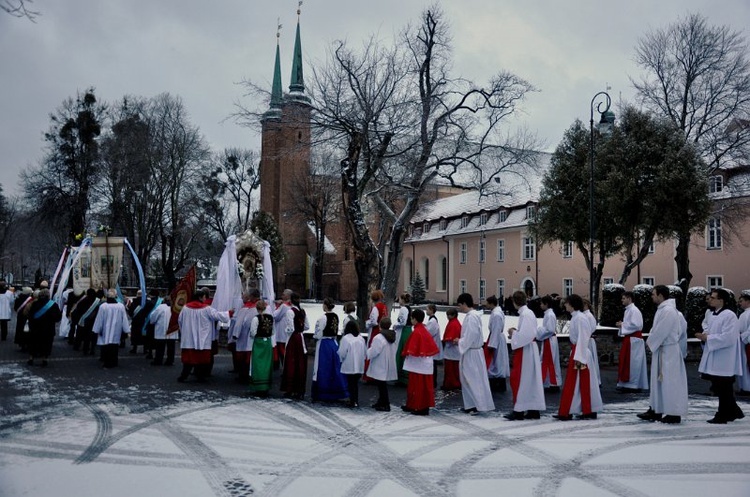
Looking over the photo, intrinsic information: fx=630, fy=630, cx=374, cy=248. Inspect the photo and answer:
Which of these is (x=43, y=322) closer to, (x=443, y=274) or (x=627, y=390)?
(x=627, y=390)

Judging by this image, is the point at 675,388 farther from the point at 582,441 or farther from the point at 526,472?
the point at 526,472

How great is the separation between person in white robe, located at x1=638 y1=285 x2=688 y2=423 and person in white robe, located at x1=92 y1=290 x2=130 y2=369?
36.8ft

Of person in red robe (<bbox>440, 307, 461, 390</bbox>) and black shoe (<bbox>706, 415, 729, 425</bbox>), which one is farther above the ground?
person in red robe (<bbox>440, 307, 461, 390</bbox>)

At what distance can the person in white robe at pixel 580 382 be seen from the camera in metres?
9.46

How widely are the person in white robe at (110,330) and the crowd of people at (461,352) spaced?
0.02 meters

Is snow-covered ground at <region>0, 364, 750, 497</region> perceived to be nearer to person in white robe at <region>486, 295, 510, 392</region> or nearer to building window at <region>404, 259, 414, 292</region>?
person in white robe at <region>486, 295, 510, 392</region>

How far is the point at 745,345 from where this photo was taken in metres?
12.6

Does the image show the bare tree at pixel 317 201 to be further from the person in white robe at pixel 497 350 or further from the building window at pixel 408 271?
the person in white robe at pixel 497 350

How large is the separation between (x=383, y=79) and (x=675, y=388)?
45.8ft

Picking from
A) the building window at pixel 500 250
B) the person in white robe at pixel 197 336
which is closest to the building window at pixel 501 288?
the building window at pixel 500 250

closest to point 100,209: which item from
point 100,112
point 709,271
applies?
point 100,112

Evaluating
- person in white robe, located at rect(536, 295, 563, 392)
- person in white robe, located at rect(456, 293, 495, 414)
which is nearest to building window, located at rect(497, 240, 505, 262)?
person in white robe, located at rect(536, 295, 563, 392)

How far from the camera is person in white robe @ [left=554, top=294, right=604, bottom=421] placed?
31.0ft

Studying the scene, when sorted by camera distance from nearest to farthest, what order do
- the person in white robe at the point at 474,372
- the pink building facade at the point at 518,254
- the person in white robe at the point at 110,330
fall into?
the person in white robe at the point at 474,372 < the person in white robe at the point at 110,330 < the pink building facade at the point at 518,254
